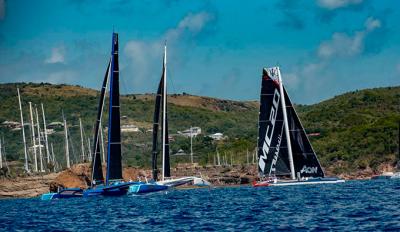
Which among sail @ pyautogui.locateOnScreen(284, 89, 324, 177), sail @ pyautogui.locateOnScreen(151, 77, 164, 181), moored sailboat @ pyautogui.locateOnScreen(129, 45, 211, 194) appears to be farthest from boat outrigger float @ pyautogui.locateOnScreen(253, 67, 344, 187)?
sail @ pyautogui.locateOnScreen(151, 77, 164, 181)

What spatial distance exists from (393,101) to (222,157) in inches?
1501

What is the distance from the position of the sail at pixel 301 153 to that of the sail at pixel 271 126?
0.88 m

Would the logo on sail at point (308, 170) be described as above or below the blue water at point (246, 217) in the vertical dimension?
above

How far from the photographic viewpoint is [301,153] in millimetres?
80438

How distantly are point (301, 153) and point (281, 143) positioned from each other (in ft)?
6.72

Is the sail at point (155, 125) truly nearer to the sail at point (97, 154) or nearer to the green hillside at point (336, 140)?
the sail at point (97, 154)

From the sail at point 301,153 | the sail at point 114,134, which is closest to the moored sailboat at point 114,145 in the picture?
the sail at point 114,134

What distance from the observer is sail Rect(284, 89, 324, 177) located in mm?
80312

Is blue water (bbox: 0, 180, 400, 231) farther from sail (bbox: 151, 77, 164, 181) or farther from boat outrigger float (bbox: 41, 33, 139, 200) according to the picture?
sail (bbox: 151, 77, 164, 181)

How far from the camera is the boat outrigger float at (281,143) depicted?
261ft

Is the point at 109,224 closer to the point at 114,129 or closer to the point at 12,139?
the point at 114,129

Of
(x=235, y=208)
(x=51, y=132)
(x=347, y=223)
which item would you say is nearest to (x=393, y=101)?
(x=51, y=132)

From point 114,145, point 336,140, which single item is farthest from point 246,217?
point 336,140

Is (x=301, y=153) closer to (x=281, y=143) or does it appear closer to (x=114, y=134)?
(x=281, y=143)
